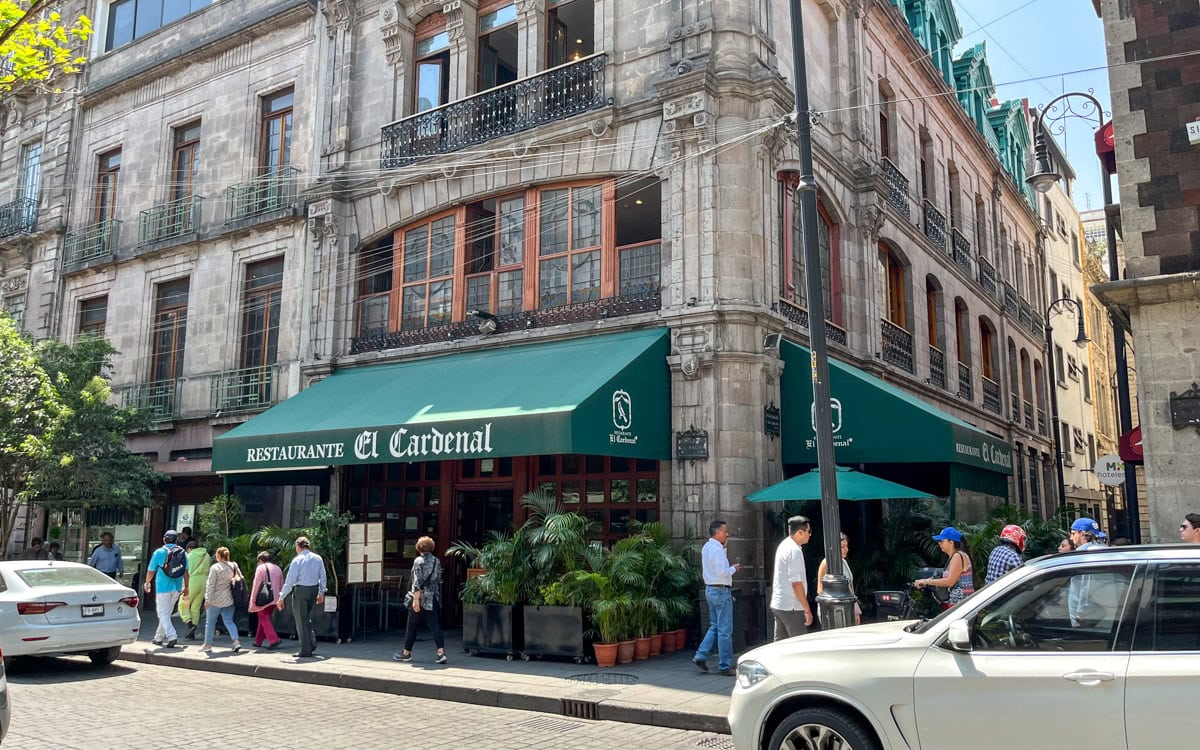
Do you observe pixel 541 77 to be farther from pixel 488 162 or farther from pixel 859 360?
pixel 859 360

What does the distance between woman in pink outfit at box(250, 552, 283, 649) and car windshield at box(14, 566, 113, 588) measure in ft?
6.40

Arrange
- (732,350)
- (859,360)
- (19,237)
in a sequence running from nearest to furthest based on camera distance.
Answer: (732,350), (859,360), (19,237)

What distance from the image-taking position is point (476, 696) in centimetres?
1007

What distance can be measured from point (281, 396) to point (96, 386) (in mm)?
3862

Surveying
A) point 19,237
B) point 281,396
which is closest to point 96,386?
point 281,396

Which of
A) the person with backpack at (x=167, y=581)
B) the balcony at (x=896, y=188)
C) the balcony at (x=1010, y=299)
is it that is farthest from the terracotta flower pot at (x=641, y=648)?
the balcony at (x=1010, y=299)

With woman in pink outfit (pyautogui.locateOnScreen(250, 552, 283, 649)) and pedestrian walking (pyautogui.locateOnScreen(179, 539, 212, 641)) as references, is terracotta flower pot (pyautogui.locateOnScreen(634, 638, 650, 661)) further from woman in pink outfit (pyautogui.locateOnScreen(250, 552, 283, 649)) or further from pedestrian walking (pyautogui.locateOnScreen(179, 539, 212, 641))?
pedestrian walking (pyautogui.locateOnScreen(179, 539, 212, 641))

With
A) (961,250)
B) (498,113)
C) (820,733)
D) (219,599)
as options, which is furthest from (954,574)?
(961,250)

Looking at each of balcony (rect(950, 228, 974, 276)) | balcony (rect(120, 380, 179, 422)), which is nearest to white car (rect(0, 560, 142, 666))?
balcony (rect(120, 380, 179, 422))

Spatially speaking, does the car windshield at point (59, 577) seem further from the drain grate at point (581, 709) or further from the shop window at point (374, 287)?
the drain grate at point (581, 709)

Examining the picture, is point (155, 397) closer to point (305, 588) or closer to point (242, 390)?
point (242, 390)

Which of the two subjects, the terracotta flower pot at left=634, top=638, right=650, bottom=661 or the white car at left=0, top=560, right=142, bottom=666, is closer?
the white car at left=0, top=560, right=142, bottom=666

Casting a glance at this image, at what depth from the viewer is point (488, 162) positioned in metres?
16.4

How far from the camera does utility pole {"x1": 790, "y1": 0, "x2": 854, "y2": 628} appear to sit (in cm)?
896
